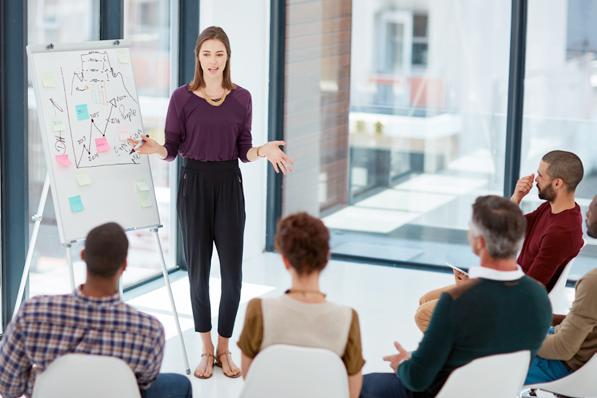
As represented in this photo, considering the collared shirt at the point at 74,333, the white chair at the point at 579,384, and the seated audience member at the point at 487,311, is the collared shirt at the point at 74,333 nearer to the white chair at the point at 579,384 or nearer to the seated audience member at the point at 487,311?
the seated audience member at the point at 487,311

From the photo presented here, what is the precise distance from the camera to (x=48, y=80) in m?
4.50

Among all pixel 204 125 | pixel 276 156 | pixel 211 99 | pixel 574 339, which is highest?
pixel 211 99

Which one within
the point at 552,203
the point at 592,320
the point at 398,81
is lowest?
the point at 592,320

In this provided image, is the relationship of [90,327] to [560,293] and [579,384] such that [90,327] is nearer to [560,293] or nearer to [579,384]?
[579,384]

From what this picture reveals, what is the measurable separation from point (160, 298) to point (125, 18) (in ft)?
5.52

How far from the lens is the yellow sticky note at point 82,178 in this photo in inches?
177

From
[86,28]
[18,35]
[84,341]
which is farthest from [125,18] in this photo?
[84,341]

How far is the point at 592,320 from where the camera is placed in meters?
3.41

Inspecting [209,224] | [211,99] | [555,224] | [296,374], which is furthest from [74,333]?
[555,224]

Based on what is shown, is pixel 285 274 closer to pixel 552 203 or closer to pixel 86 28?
pixel 86 28

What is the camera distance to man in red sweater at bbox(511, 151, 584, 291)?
400 cm

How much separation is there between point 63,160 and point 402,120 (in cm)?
301

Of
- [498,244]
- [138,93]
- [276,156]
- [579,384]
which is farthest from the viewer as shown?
[138,93]

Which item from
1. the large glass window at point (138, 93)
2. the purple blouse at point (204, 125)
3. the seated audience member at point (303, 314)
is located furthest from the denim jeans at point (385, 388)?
the large glass window at point (138, 93)
